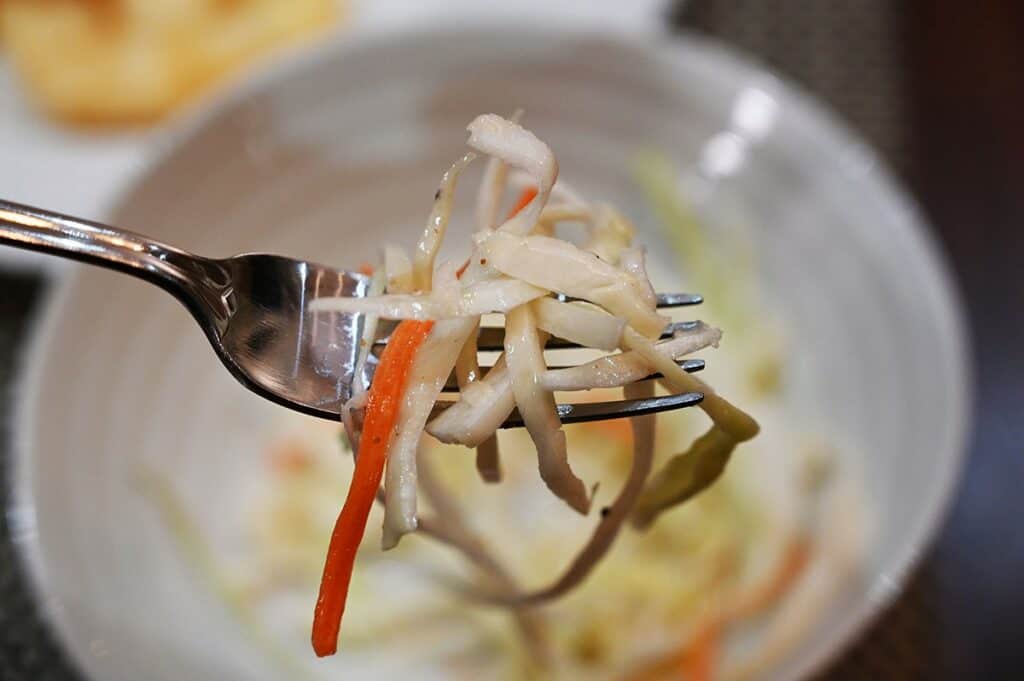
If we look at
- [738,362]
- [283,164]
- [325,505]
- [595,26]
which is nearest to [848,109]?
[595,26]

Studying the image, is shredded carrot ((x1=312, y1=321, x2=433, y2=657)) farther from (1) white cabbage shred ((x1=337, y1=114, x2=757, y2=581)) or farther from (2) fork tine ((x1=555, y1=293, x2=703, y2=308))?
(2) fork tine ((x1=555, y1=293, x2=703, y2=308))

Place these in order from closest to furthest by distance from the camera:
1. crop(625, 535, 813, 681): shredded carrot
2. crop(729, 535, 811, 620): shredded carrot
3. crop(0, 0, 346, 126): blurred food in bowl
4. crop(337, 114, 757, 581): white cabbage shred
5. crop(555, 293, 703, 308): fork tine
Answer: crop(337, 114, 757, 581): white cabbage shred → crop(555, 293, 703, 308): fork tine → crop(625, 535, 813, 681): shredded carrot → crop(729, 535, 811, 620): shredded carrot → crop(0, 0, 346, 126): blurred food in bowl

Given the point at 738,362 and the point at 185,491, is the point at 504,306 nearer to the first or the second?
the point at 738,362

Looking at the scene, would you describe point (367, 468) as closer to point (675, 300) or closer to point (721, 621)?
point (675, 300)

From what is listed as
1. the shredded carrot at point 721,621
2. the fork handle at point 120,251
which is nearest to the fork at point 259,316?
the fork handle at point 120,251

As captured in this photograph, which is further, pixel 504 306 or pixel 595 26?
pixel 595 26

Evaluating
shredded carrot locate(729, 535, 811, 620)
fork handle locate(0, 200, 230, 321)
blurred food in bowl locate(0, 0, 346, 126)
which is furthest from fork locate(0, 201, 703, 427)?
blurred food in bowl locate(0, 0, 346, 126)

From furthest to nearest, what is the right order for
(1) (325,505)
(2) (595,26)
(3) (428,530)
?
(2) (595,26), (1) (325,505), (3) (428,530)

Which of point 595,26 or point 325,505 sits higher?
point 595,26
